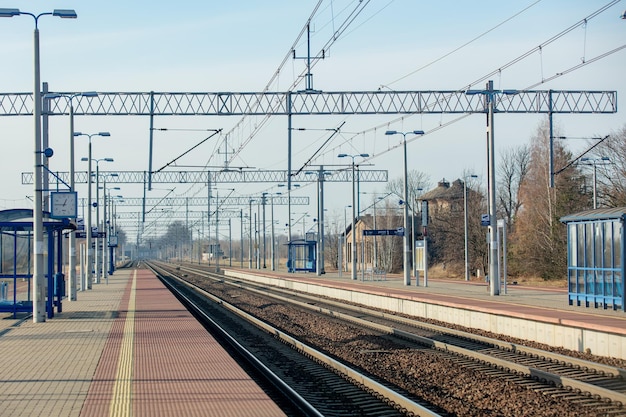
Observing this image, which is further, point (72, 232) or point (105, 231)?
point (105, 231)

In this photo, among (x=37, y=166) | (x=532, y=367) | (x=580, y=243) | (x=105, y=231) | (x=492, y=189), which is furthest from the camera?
(x=105, y=231)

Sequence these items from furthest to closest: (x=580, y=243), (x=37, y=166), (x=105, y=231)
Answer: (x=105, y=231) → (x=580, y=243) → (x=37, y=166)

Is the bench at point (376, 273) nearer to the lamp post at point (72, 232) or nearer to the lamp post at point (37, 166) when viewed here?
the lamp post at point (72, 232)

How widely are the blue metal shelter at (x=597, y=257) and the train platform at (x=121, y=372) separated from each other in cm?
1086

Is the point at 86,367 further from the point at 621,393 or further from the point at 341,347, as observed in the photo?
the point at 621,393

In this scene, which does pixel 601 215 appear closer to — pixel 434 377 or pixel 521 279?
pixel 434 377

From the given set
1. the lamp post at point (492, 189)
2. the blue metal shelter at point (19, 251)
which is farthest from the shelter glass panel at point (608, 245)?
the blue metal shelter at point (19, 251)

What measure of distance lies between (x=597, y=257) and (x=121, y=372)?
1462 centimetres

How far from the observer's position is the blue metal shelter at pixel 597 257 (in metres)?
21.1

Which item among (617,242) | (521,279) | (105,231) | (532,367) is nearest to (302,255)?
(105,231)

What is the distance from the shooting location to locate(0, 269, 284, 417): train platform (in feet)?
31.7

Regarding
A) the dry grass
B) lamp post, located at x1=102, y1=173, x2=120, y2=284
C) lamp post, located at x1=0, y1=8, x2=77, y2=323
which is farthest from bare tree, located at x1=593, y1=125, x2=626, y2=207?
lamp post, located at x1=0, y1=8, x2=77, y2=323

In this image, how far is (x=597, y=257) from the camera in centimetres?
2223

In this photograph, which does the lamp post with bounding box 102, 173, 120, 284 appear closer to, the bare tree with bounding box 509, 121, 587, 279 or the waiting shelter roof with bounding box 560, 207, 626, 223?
the bare tree with bounding box 509, 121, 587, 279
